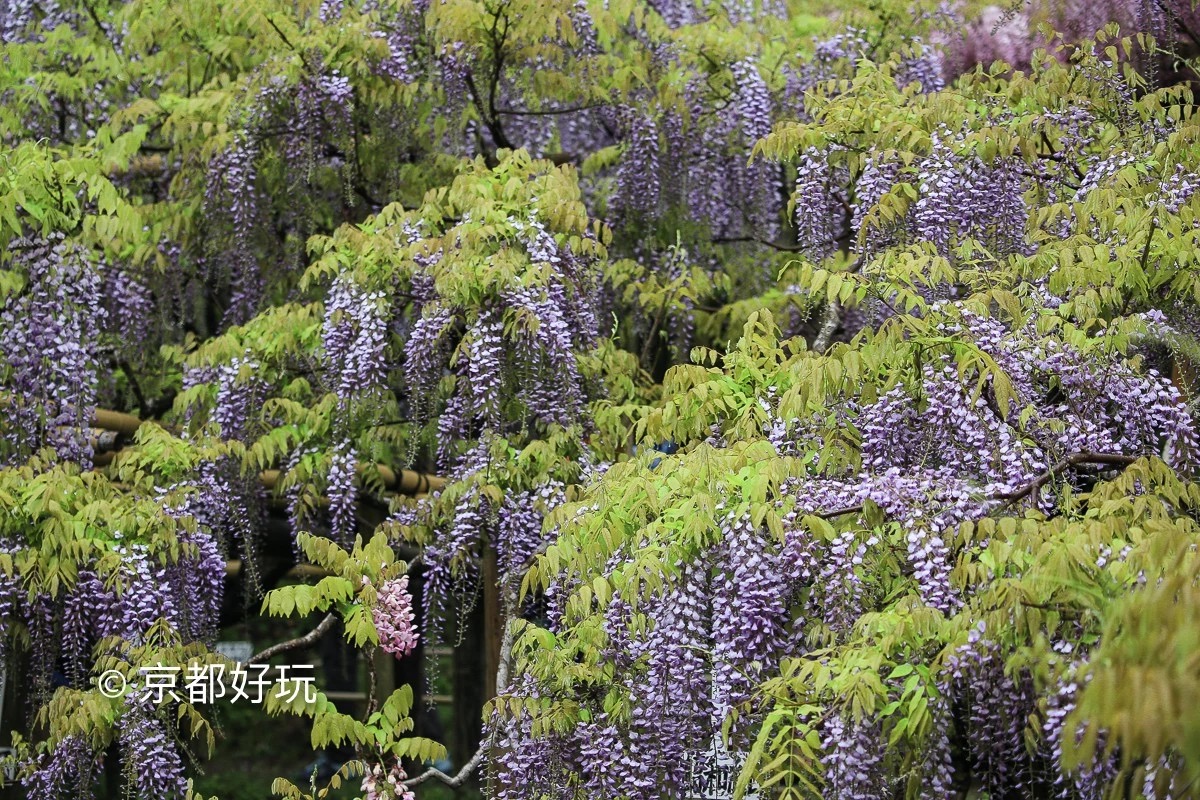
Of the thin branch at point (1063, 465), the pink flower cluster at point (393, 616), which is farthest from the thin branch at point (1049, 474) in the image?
the pink flower cluster at point (393, 616)

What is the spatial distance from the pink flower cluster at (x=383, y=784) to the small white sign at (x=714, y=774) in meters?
1.15

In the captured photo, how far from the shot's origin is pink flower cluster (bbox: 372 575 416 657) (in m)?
4.95

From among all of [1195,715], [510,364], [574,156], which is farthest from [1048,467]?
[574,156]

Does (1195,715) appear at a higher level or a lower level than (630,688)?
higher

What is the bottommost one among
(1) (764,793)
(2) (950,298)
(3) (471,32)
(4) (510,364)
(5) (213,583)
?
(5) (213,583)

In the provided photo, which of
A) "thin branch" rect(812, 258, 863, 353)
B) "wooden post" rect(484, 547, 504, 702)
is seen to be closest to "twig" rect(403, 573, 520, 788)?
"wooden post" rect(484, 547, 504, 702)

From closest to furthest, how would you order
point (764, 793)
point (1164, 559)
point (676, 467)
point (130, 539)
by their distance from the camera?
point (1164, 559), point (764, 793), point (676, 467), point (130, 539)

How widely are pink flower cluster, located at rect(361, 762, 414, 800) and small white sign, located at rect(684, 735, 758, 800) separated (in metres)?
1.15

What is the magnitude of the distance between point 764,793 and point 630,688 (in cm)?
72

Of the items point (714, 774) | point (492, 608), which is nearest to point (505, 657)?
point (492, 608)

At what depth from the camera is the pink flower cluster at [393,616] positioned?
16.2ft

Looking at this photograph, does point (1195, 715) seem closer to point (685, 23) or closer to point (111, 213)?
point (111, 213)

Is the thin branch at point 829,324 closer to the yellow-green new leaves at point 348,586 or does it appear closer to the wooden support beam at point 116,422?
the yellow-green new leaves at point 348,586

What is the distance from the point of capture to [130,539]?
572cm
